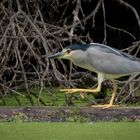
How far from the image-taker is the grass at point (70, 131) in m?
4.58

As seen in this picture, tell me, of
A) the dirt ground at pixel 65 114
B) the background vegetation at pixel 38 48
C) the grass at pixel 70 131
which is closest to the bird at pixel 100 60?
the dirt ground at pixel 65 114

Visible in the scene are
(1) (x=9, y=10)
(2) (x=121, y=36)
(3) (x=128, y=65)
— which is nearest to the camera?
(3) (x=128, y=65)

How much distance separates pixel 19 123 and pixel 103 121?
0.69 meters

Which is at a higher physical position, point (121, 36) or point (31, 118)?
point (31, 118)

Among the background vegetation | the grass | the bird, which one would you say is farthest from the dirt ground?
the background vegetation

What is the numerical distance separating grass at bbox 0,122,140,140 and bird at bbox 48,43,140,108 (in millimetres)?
607

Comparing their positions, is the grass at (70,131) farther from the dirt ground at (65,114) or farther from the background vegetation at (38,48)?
the background vegetation at (38,48)

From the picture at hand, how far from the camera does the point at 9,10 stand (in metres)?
7.85

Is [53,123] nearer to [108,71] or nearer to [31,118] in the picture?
[31,118]

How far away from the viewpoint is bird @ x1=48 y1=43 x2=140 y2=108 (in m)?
5.52

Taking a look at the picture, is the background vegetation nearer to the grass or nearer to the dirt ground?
the dirt ground

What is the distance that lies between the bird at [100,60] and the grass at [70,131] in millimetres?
607

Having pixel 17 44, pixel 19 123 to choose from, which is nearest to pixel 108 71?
pixel 19 123

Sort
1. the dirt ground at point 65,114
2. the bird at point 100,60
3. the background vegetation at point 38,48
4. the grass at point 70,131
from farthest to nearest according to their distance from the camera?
the background vegetation at point 38,48
the bird at point 100,60
the dirt ground at point 65,114
the grass at point 70,131
